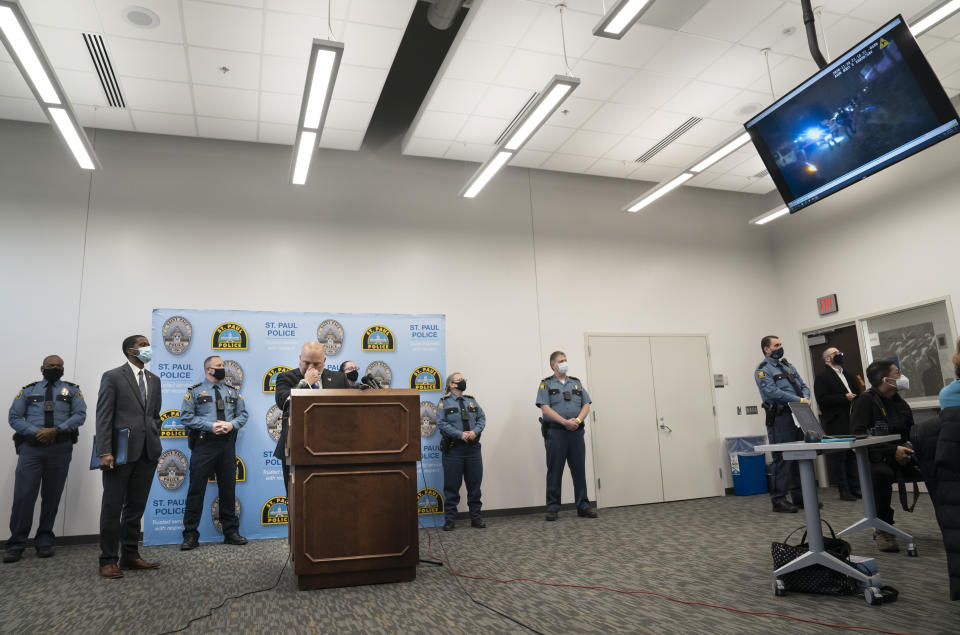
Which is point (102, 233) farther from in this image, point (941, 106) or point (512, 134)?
point (941, 106)

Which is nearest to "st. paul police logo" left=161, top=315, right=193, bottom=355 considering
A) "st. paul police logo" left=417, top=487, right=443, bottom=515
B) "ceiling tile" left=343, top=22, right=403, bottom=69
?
"st. paul police logo" left=417, top=487, right=443, bottom=515

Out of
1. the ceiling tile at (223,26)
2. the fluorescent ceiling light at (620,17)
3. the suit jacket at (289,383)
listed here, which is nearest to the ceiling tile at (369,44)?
the ceiling tile at (223,26)

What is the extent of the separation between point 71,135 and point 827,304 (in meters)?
8.14

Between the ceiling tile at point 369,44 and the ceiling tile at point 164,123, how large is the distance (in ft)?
6.47

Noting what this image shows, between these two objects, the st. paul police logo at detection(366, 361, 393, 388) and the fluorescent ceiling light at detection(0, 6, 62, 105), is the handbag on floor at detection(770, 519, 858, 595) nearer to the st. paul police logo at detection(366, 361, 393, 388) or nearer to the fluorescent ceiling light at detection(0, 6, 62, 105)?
the st. paul police logo at detection(366, 361, 393, 388)

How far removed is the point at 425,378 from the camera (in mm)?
6199

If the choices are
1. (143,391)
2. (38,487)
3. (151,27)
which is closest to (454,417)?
(143,391)

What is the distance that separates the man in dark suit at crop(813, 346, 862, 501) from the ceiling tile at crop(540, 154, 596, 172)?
3.29 m

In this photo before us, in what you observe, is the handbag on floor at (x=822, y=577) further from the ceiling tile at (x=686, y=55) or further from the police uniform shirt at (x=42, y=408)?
the police uniform shirt at (x=42, y=408)

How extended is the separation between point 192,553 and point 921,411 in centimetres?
711

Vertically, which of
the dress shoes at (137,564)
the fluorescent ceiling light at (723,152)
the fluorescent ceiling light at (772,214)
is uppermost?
the fluorescent ceiling light at (723,152)

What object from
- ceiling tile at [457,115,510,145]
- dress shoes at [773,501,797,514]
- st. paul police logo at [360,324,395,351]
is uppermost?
ceiling tile at [457,115,510,145]

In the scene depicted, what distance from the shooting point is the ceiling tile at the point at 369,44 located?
4594 mm

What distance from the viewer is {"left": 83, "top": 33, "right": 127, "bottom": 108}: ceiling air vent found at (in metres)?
4.61
